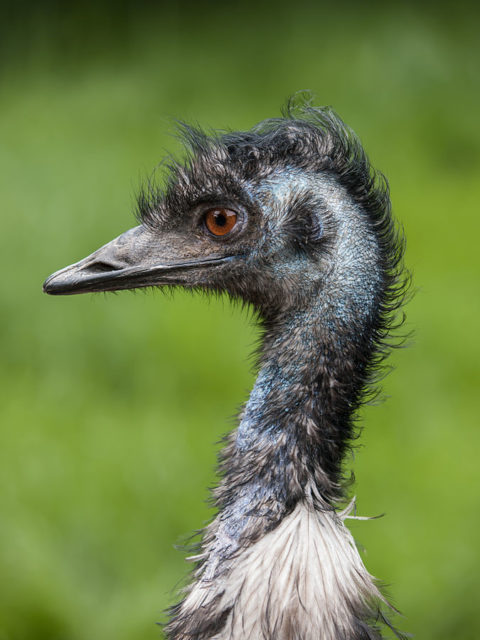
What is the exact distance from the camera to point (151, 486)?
→ 4.56 m

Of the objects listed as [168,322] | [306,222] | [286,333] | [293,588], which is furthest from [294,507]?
[168,322]

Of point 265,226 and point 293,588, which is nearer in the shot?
point 293,588

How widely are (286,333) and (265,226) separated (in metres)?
0.24

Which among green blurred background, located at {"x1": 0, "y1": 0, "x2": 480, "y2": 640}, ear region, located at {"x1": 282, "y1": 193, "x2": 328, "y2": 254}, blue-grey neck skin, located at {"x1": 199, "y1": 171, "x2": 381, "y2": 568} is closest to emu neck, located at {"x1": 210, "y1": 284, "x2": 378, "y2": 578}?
blue-grey neck skin, located at {"x1": 199, "y1": 171, "x2": 381, "y2": 568}

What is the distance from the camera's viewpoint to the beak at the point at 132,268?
2.39 metres

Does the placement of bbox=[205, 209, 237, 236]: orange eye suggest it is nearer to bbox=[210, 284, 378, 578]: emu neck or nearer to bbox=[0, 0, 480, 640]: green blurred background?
bbox=[210, 284, 378, 578]: emu neck

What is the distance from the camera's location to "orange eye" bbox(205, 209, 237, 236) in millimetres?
2338

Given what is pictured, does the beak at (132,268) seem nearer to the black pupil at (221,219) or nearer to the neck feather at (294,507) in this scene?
the black pupil at (221,219)

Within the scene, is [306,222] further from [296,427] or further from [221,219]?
[296,427]

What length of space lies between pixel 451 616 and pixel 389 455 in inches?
44.2

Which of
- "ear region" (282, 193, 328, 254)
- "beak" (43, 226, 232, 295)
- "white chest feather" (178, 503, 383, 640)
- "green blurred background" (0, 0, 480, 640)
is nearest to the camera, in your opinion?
"white chest feather" (178, 503, 383, 640)

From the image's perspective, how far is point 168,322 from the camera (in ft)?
19.2

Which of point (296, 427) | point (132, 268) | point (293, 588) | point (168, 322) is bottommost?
point (293, 588)

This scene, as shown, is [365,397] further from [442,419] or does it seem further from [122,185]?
[122,185]
